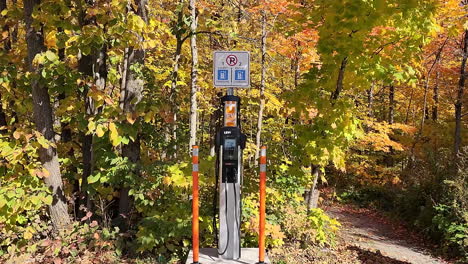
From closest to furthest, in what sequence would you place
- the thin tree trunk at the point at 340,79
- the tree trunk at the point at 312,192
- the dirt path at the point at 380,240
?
the thin tree trunk at the point at 340,79
the tree trunk at the point at 312,192
the dirt path at the point at 380,240

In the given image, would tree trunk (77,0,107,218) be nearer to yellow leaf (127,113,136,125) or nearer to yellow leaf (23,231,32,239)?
yellow leaf (23,231,32,239)

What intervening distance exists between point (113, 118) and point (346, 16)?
3395mm

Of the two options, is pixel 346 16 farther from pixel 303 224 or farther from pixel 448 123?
pixel 448 123

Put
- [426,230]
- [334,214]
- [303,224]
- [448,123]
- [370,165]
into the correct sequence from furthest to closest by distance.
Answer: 1. [370,165]
2. [448,123]
3. [334,214]
4. [426,230]
5. [303,224]

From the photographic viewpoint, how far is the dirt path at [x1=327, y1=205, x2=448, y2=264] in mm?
7355

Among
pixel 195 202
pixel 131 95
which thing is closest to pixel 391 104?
pixel 131 95

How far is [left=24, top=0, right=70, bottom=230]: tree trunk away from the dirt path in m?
5.19

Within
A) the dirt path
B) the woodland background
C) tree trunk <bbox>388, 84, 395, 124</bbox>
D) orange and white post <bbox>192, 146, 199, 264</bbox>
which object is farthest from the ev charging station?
tree trunk <bbox>388, 84, 395, 124</bbox>

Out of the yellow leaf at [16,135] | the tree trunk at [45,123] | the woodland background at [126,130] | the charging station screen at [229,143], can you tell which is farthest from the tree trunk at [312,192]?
the yellow leaf at [16,135]

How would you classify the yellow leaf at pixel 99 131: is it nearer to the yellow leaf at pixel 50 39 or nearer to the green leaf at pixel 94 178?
the green leaf at pixel 94 178

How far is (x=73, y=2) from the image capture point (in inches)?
203

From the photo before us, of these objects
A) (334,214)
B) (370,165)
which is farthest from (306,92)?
(370,165)

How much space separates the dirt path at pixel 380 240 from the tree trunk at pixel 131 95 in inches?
172

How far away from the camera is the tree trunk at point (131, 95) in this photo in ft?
17.1
